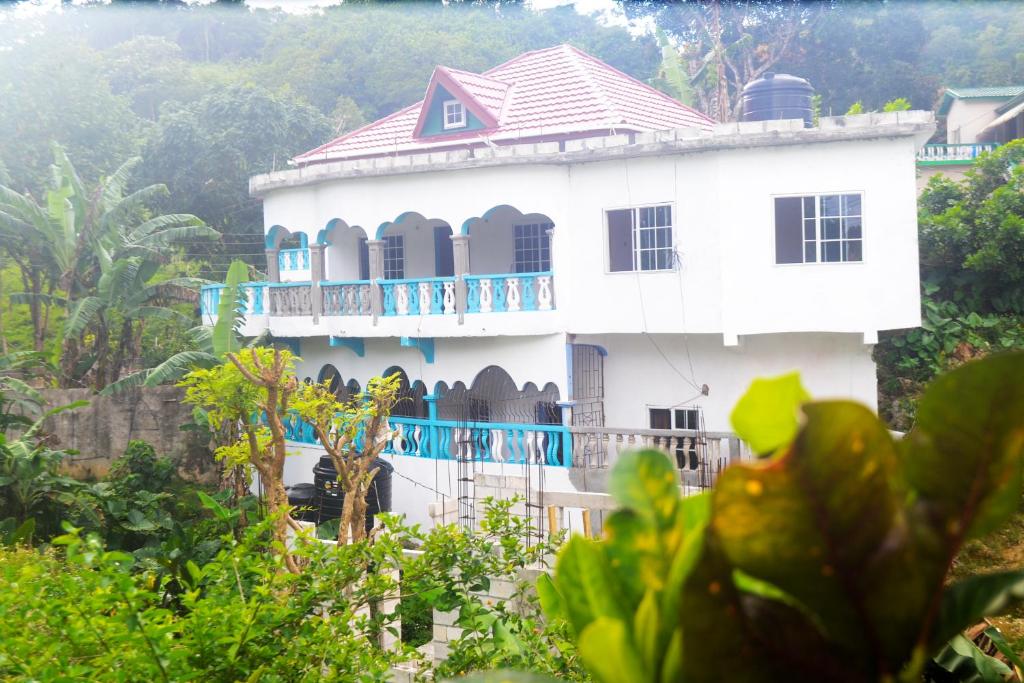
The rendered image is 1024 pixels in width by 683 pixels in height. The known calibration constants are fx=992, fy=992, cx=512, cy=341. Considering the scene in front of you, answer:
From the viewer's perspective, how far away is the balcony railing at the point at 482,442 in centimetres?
1266

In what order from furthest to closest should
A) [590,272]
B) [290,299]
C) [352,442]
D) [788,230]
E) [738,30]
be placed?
1. [738,30]
2. [290,299]
3. [590,272]
4. [788,230]
5. [352,442]

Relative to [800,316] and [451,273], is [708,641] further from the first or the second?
[451,273]

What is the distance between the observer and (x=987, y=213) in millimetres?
14320

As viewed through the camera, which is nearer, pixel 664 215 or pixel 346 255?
pixel 664 215

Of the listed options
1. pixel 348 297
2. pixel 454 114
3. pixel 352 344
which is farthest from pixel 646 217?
pixel 352 344

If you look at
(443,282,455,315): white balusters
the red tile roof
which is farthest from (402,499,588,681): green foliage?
the red tile roof

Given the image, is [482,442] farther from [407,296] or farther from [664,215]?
[664,215]

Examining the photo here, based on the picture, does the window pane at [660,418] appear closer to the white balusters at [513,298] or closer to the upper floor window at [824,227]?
the white balusters at [513,298]

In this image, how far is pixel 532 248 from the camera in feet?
50.2

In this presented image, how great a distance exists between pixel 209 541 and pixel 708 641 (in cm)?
1006

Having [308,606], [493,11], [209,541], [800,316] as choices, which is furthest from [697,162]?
[493,11]

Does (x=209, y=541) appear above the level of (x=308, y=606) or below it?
below

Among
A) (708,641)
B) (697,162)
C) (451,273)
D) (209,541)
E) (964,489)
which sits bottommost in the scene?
(209,541)

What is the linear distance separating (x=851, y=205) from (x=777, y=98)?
2226 mm
